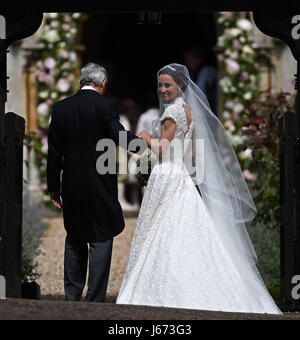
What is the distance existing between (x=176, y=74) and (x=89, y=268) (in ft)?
5.16

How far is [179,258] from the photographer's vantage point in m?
7.43

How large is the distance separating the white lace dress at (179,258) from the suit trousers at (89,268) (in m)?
0.19

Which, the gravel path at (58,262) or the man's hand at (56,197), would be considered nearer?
the man's hand at (56,197)

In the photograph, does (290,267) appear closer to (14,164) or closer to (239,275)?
(239,275)

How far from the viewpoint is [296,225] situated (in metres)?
8.05

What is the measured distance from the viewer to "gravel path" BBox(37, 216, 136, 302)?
32.4ft

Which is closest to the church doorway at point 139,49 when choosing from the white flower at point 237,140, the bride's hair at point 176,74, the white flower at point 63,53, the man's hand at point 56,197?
the white flower at point 63,53

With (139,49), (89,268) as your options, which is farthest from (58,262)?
(139,49)

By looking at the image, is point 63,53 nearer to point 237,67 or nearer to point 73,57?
point 73,57

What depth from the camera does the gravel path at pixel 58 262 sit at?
9.87m

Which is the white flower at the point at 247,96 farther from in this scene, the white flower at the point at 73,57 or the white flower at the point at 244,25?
the white flower at the point at 73,57

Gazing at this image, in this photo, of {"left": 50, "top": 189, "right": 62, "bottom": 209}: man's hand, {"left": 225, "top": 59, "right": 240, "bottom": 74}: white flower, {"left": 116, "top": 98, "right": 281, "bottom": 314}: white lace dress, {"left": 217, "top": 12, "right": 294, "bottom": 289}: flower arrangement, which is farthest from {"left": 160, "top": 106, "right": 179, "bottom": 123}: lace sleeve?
{"left": 225, "top": 59, "right": 240, "bottom": 74}: white flower

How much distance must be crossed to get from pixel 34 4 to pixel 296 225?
260 centimetres
